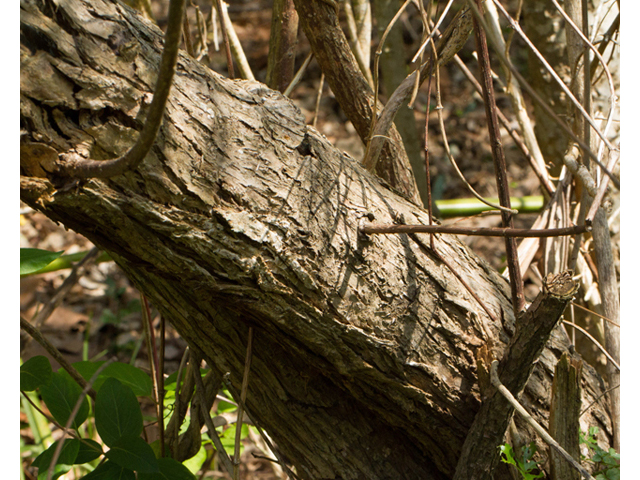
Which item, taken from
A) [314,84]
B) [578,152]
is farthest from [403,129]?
[314,84]

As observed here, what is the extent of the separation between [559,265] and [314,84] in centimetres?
349

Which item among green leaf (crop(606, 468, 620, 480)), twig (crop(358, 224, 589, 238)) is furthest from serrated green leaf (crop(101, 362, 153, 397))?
green leaf (crop(606, 468, 620, 480))

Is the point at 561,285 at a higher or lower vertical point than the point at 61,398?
higher

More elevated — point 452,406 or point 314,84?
point 314,84

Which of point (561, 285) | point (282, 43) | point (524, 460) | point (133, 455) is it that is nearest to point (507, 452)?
point (524, 460)

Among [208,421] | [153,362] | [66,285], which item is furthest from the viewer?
[66,285]

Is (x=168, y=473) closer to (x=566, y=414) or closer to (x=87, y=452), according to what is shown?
(x=87, y=452)

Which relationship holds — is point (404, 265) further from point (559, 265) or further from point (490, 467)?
point (559, 265)

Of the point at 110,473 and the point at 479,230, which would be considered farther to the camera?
the point at 110,473

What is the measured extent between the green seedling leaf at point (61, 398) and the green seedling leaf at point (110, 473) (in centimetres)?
10

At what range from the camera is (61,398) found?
90 cm

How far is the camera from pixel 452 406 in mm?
900

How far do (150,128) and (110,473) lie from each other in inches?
25.8
